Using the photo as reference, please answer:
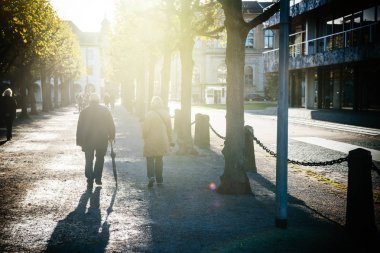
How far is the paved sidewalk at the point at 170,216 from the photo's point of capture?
498cm

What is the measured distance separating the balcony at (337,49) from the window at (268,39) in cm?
3512

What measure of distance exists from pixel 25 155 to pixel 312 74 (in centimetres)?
2525

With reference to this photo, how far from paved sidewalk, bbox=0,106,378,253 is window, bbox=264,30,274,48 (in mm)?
62216

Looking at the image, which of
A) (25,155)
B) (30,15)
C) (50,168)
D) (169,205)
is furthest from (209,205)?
(30,15)

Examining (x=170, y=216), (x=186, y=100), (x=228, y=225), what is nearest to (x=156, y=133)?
(x=170, y=216)

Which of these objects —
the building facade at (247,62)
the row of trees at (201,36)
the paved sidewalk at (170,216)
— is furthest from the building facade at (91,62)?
the paved sidewalk at (170,216)

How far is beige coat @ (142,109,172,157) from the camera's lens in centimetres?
809

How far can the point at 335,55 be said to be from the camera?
25.5 meters

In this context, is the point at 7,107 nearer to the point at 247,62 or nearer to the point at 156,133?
the point at 156,133

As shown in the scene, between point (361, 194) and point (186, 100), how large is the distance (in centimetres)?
816

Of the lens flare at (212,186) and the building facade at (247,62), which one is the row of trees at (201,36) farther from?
the building facade at (247,62)

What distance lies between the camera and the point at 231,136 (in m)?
7.71

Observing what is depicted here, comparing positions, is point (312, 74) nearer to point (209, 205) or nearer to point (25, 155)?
point (25, 155)

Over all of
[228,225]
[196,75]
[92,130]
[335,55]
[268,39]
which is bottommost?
[228,225]
